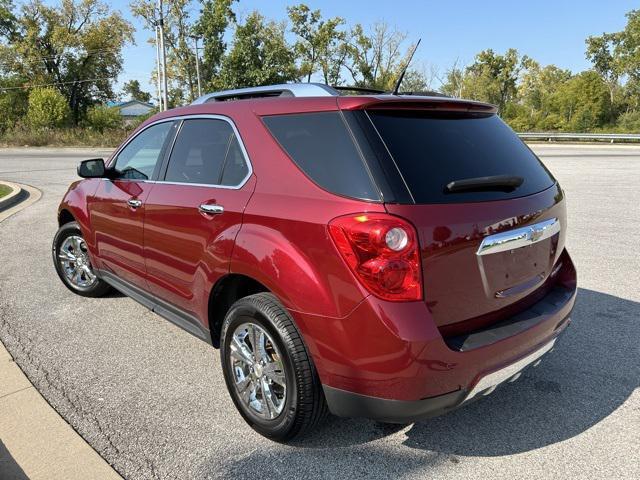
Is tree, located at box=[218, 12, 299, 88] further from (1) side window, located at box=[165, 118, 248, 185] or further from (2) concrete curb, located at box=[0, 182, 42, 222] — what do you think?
(1) side window, located at box=[165, 118, 248, 185]

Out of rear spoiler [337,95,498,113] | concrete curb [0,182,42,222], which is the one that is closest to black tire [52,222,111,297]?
rear spoiler [337,95,498,113]

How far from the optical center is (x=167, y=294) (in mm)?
3264

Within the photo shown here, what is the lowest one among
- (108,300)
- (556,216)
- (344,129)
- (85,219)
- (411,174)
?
(108,300)

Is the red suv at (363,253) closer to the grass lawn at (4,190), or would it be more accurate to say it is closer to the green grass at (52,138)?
the grass lawn at (4,190)

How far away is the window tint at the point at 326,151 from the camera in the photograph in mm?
2135

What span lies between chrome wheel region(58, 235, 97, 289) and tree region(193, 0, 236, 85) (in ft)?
129

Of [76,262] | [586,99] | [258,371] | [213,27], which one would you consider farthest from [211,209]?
[586,99]

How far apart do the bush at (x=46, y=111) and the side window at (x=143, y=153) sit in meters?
38.4

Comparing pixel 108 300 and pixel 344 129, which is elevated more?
pixel 344 129

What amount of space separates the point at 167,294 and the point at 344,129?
1.74m

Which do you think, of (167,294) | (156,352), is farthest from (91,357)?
(167,294)

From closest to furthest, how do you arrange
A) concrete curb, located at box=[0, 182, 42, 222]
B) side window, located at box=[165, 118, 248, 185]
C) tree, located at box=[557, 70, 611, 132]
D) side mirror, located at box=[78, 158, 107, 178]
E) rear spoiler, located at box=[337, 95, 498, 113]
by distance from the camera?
rear spoiler, located at box=[337, 95, 498, 113]
side window, located at box=[165, 118, 248, 185]
side mirror, located at box=[78, 158, 107, 178]
concrete curb, located at box=[0, 182, 42, 222]
tree, located at box=[557, 70, 611, 132]

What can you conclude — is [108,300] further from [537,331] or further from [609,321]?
[609,321]

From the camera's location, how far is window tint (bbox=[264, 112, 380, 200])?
2.13m
